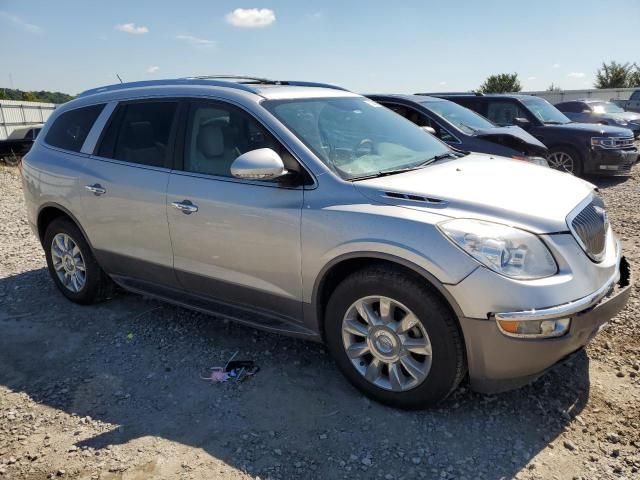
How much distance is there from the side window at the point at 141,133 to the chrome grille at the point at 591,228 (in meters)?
2.73

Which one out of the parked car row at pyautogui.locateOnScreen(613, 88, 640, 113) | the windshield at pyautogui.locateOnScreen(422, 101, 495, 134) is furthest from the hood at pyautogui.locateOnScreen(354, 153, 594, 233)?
the parked car row at pyautogui.locateOnScreen(613, 88, 640, 113)

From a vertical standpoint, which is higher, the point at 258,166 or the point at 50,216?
the point at 258,166

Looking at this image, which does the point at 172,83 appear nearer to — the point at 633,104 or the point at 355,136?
the point at 355,136

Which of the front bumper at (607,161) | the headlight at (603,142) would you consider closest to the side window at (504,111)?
the headlight at (603,142)

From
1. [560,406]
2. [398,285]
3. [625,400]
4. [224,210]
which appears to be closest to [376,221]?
[398,285]

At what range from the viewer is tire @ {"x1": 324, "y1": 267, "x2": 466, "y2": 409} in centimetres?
274

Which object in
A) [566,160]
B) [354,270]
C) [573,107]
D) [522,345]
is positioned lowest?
[522,345]

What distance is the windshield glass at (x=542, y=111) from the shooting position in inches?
415

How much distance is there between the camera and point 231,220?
3.38m

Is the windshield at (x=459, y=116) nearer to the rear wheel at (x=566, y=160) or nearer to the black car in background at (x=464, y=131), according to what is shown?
the black car in background at (x=464, y=131)

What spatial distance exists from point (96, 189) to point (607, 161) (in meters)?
9.35

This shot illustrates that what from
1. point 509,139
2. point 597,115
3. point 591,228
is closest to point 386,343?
point 591,228

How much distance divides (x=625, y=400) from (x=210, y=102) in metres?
3.24

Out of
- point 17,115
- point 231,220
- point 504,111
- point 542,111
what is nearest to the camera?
point 231,220
